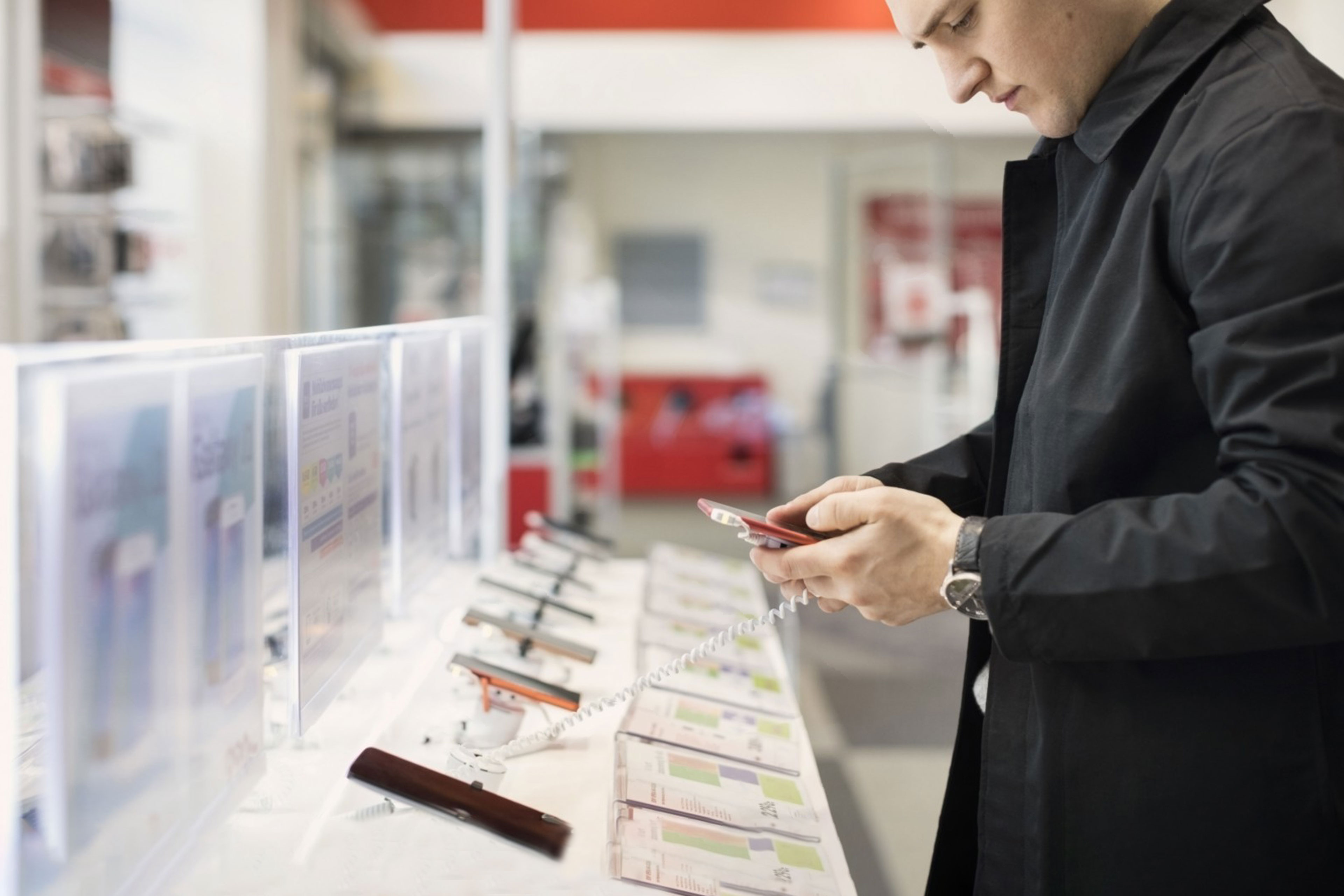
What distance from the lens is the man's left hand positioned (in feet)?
3.50

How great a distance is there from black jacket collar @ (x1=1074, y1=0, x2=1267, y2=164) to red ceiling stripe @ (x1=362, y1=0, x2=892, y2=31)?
5.86 m

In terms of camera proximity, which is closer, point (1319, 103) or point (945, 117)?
point (1319, 103)

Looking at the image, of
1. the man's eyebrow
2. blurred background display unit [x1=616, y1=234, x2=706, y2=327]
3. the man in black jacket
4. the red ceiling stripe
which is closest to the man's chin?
the man in black jacket

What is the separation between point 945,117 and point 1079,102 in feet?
20.9

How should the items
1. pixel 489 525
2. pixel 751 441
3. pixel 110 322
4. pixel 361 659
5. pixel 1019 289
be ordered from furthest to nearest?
pixel 751 441 < pixel 110 322 < pixel 489 525 < pixel 361 659 < pixel 1019 289

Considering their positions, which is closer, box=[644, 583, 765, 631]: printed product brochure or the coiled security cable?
the coiled security cable

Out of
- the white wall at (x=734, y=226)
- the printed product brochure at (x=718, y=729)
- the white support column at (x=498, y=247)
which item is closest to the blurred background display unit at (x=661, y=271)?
the white wall at (x=734, y=226)

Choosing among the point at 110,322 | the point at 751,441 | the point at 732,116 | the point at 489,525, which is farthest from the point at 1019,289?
the point at 751,441

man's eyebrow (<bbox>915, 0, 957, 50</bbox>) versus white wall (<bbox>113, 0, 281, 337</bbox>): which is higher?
white wall (<bbox>113, 0, 281, 337</bbox>)

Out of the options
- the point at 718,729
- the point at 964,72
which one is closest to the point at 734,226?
the point at 718,729

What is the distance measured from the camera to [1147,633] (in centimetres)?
97

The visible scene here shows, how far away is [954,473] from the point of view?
1441 mm

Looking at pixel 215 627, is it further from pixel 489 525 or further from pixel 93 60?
pixel 93 60

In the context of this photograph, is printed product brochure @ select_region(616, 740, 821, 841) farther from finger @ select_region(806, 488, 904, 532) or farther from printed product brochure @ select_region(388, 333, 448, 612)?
printed product brochure @ select_region(388, 333, 448, 612)
